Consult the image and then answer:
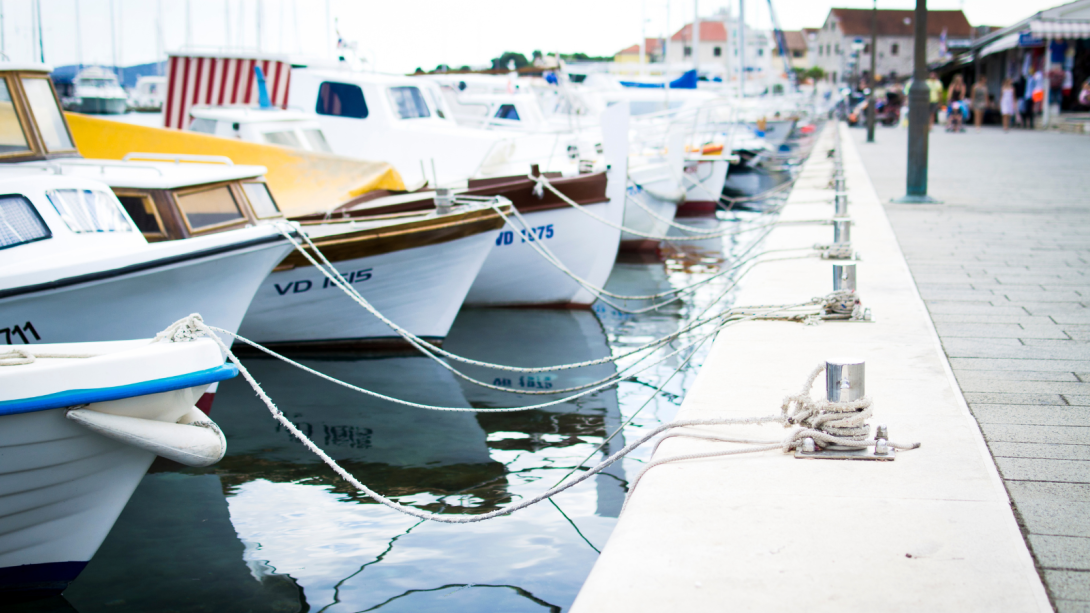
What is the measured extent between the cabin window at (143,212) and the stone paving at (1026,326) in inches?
229

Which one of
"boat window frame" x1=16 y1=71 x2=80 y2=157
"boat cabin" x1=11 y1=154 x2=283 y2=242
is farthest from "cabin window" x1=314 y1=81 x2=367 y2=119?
"boat window frame" x1=16 y1=71 x2=80 y2=157

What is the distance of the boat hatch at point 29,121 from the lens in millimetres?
7199

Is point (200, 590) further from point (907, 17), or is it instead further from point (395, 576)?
point (907, 17)

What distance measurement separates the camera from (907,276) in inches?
271

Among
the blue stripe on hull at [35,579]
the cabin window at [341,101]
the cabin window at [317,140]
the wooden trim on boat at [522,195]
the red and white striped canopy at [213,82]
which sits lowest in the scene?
the blue stripe on hull at [35,579]

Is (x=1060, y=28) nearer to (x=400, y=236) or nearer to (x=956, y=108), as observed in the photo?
(x=956, y=108)

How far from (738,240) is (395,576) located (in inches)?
490

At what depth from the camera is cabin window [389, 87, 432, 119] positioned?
13.2 metres

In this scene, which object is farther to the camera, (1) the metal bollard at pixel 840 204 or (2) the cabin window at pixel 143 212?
(1) the metal bollard at pixel 840 204

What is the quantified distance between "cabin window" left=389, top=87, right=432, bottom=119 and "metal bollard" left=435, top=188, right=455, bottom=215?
495 centimetres

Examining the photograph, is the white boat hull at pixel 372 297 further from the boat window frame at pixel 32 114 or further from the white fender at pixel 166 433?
A: the white fender at pixel 166 433

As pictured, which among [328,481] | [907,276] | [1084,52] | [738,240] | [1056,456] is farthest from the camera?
[1084,52]

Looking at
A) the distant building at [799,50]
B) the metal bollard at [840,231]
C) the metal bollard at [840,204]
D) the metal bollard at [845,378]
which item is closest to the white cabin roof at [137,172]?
the metal bollard at [840,231]

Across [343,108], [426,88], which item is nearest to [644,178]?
[426,88]
